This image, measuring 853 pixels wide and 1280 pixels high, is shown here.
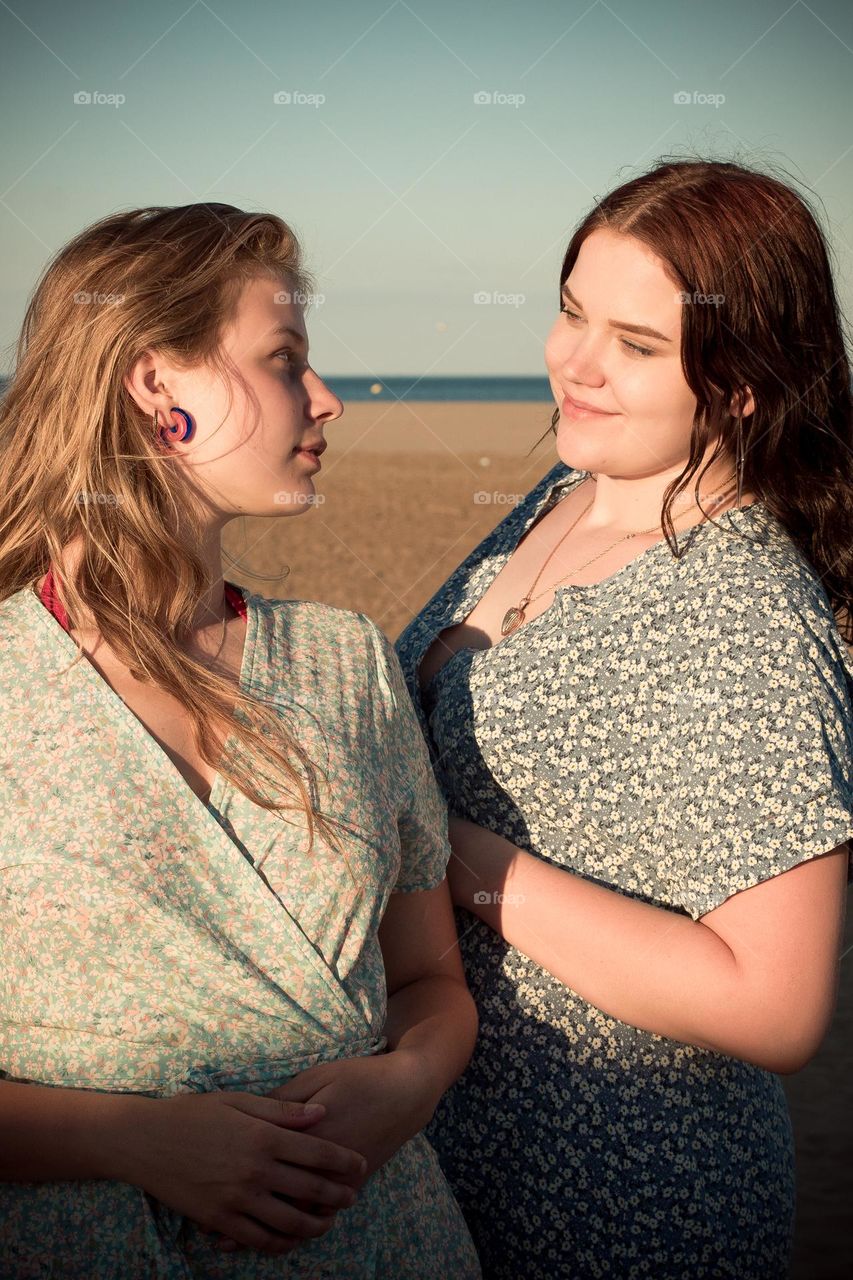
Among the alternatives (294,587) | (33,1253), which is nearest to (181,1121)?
(33,1253)

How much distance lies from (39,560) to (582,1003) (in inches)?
Answer: 45.1

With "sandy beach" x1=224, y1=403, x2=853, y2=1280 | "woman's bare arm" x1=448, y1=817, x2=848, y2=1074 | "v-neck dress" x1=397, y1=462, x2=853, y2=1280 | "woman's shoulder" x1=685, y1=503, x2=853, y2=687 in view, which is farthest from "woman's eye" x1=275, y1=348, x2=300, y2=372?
"woman's bare arm" x1=448, y1=817, x2=848, y2=1074

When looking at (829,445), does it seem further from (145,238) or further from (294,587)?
(294,587)

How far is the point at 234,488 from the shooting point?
1989 mm

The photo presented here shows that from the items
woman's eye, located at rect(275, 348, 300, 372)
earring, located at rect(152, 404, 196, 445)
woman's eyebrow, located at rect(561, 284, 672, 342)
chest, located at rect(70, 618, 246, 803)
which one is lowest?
chest, located at rect(70, 618, 246, 803)

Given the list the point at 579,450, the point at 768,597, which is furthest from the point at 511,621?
the point at 768,597

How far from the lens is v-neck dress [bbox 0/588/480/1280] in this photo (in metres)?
1.58

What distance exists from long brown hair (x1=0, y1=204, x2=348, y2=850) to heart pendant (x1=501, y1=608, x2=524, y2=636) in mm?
660

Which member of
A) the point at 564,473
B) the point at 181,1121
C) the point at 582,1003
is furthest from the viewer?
the point at 564,473

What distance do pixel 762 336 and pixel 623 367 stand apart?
24cm

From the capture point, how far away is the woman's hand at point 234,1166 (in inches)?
60.9

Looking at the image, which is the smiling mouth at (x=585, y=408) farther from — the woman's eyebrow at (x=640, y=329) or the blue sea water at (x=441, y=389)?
the blue sea water at (x=441, y=389)

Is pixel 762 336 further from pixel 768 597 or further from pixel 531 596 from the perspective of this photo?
pixel 531 596

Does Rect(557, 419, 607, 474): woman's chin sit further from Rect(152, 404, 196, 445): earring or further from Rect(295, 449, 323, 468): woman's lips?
Rect(152, 404, 196, 445): earring
